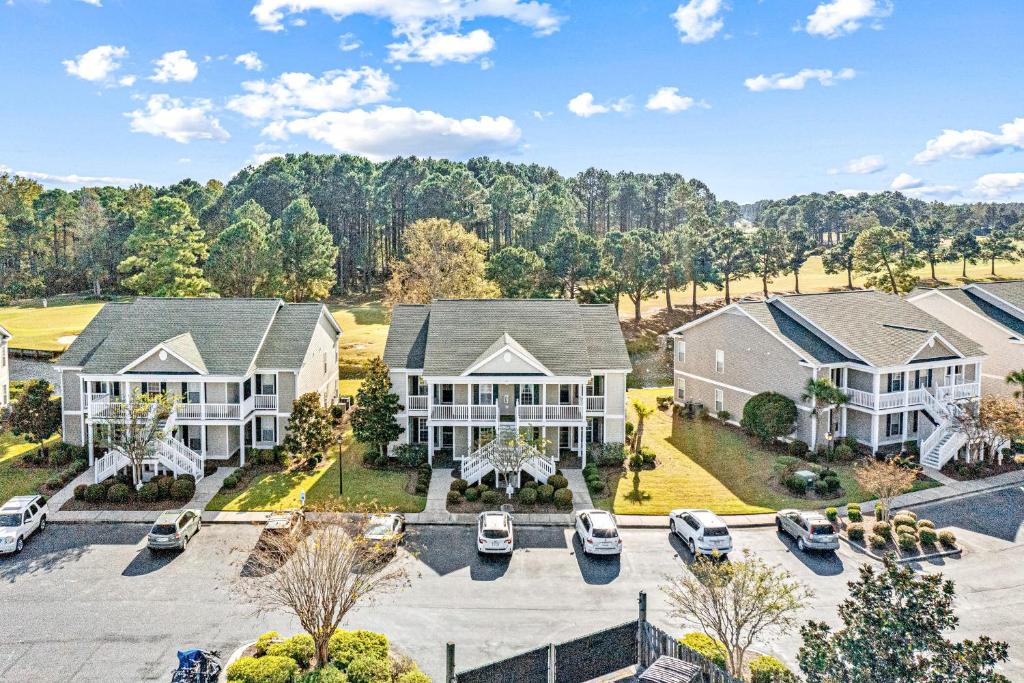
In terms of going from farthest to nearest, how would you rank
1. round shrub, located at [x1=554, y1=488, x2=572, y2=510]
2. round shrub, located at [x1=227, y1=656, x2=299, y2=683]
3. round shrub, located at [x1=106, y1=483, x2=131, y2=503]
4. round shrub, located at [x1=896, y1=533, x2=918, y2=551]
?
round shrub, located at [x1=106, y1=483, x2=131, y2=503]
round shrub, located at [x1=554, y1=488, x2=572, y2=510]
round shrub, located at [x1=896, y1=533, x2=918, y2=551]
round shrub, located at [x1=227, y1=656, x2=299, y2=683]

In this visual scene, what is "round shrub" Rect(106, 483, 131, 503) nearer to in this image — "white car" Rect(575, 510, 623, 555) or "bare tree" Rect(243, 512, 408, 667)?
"bare tree" Rect(243, 512, 408, 667)

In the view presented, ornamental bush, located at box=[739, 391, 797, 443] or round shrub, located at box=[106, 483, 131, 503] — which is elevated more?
ornamental bush, located at box=[739, 391, 797, 443]

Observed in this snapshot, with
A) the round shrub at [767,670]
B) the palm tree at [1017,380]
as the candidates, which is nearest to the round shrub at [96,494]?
the round shrub at [767,670]

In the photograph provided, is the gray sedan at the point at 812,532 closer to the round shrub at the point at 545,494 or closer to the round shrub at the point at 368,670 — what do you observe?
the round shrub at the point at 545,494

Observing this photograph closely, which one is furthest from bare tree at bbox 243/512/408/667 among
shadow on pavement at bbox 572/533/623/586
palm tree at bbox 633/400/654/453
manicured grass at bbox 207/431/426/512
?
palm tree at bbox 633/400/654/453

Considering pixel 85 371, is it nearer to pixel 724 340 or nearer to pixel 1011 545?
pixel 724 340

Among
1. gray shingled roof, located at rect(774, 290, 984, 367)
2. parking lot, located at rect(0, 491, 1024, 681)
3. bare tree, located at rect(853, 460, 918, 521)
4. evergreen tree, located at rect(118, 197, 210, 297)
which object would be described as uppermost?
evergreen tree, located at rect(118, 197, 210, 297)

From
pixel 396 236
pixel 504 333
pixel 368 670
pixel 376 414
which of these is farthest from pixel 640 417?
pixel 396 236
